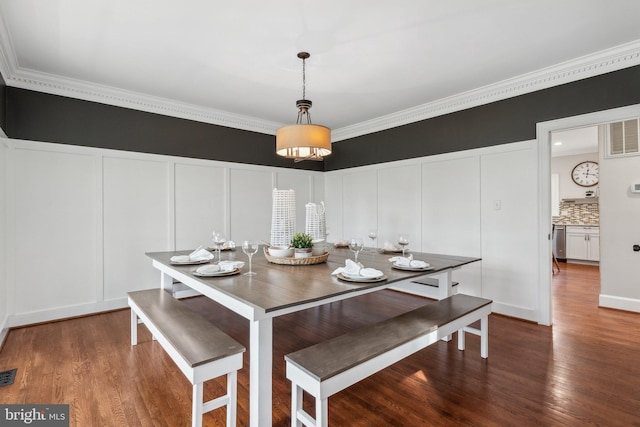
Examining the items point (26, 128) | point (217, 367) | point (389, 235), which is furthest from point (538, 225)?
point (26, 128)

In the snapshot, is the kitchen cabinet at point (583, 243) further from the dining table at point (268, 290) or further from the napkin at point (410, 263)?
the napkin at point (410, 263)

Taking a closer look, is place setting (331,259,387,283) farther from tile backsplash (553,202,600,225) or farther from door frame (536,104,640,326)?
tile backsplash (553,202,600,225)

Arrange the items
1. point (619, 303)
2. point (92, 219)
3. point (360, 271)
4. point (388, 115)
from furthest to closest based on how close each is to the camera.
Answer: point (388, 115), point (619, 303), point (92, 219), point (360, 271)

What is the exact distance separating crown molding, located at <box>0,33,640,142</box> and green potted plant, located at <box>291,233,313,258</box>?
278 cm

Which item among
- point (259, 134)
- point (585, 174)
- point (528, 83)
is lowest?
point (585, 174)

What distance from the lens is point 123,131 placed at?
369 centimetres

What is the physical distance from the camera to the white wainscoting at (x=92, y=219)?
122 inches

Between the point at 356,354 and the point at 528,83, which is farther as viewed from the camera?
the point at 528,83

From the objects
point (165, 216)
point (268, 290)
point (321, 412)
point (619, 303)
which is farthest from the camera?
point (165, 216)

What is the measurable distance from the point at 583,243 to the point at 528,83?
5279mm

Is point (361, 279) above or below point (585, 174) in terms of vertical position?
below

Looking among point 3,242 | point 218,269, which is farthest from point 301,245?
point 3,242

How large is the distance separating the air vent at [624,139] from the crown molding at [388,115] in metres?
1.39

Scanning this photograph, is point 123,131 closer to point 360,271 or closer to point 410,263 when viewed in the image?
point 360,271
